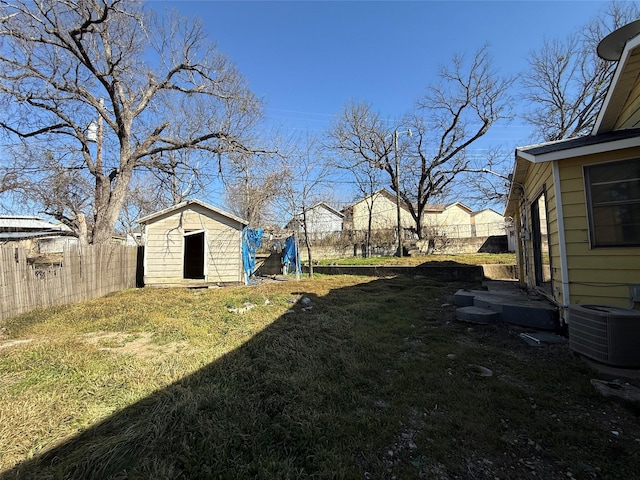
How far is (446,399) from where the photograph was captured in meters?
2.41

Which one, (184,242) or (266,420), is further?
(184,242)

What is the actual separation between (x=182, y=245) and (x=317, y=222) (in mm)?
13270

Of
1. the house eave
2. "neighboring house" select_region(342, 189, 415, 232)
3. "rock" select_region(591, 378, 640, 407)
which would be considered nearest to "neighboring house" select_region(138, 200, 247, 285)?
the house eave

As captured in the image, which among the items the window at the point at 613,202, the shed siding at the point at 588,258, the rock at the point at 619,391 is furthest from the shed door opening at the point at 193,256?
the rock at the point at 619,391

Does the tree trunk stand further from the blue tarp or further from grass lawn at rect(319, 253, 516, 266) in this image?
grass lawn at rect(319, 253, 516, 266)

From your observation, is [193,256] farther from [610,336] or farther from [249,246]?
[610,336]

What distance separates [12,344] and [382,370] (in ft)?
16.2

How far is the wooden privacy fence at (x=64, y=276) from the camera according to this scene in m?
5.30

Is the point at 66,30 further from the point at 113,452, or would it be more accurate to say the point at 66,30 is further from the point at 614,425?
the point at 614,425

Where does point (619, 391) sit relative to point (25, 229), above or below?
below

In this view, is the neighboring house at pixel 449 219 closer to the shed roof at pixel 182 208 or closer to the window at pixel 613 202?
the shed roof at pixel 182 208

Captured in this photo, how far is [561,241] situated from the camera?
3770 millimetres

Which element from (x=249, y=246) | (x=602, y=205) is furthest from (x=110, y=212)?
(x=602, y=205)

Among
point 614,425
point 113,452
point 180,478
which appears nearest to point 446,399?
point 614,425
